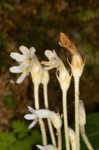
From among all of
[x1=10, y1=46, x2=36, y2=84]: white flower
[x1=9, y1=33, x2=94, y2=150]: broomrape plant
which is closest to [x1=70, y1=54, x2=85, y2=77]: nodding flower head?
[x1=9, y1=33, x2=94, y2=150]: broomrape plant

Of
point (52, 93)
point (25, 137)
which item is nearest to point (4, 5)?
point (52, 93)

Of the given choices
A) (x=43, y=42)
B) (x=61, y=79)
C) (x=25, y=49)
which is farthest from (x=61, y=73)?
(x=43, y=42)

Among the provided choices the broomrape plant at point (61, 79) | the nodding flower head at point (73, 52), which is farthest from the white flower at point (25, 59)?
the nodding flower head at point (73, 52)

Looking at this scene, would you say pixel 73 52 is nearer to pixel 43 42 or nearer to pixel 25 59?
pixel 25 59

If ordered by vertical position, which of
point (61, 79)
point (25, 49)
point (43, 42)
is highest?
point (43, 42)

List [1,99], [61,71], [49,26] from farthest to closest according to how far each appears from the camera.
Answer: [49,26] < [1,99] < [61,71]

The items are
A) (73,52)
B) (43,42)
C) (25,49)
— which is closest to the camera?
(73,52)

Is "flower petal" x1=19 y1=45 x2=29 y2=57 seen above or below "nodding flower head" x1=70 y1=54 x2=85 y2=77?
above

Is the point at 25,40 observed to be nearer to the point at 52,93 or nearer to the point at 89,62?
the point at 52,93

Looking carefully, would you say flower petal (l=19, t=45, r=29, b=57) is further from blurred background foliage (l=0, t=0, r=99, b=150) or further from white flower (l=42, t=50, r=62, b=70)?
blurred background foliage (l=0, t=0, r=99, b=150)
